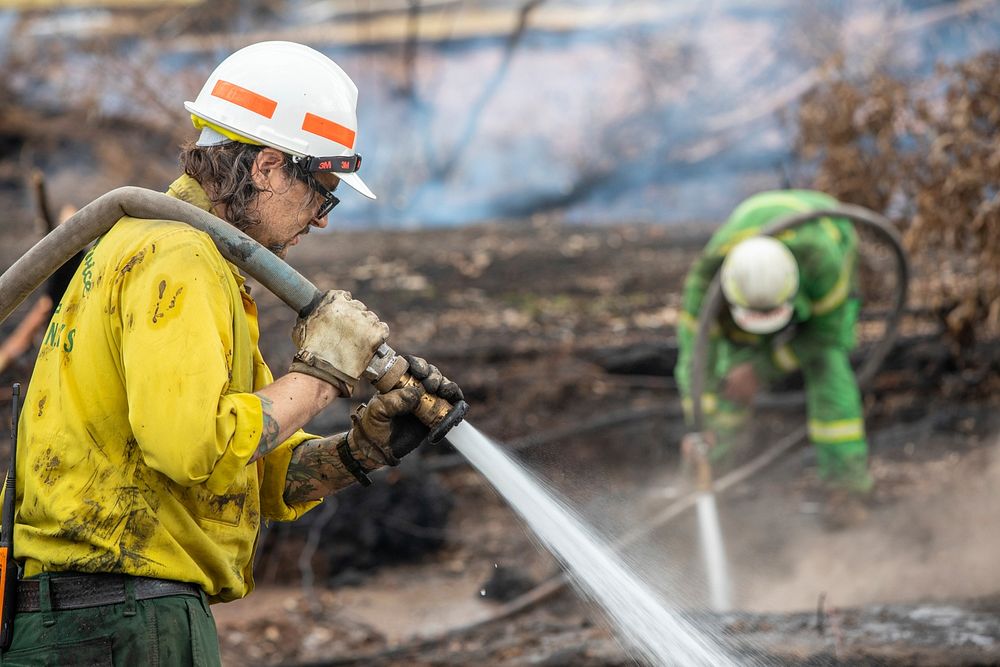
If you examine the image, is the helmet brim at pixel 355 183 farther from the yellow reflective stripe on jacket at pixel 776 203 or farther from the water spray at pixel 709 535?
the yellow reflective stripe on jacket at pixel 776 203

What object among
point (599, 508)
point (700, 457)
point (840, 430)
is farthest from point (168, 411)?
point (840, 430)

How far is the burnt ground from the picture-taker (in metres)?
4.85

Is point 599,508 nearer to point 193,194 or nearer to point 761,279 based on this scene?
point 761,279

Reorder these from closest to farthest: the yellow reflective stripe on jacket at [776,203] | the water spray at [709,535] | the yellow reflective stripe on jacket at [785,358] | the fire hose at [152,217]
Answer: the fire hose at [152,217]
the water spray at [709,535]
the yellow reflective stripe on jacket at [776,203]
the yellow reflective stripe on jacket at [785,358]

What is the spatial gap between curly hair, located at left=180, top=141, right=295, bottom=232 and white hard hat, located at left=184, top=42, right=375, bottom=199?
3 cm

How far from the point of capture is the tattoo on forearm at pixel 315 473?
9.32 feet

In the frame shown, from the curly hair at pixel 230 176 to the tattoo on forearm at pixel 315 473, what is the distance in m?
0.66

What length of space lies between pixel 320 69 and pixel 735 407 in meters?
5.44

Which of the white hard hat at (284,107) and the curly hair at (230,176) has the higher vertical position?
the white hard hat at (284,107)

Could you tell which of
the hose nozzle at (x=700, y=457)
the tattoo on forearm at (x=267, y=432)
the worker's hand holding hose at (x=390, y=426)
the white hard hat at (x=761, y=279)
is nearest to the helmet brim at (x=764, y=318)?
the white hard hat at (x=761, y=279)

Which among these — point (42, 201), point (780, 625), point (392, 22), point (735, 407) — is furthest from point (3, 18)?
point (780, 625)

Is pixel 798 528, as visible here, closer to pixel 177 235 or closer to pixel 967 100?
pixel 967 100

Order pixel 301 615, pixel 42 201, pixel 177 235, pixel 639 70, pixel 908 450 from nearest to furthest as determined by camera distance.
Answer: pixel 177 235 < pixel 42 201 < pixel 301 615 < pixel 908 450 < pixel 639 70

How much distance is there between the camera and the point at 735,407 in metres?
7.49
